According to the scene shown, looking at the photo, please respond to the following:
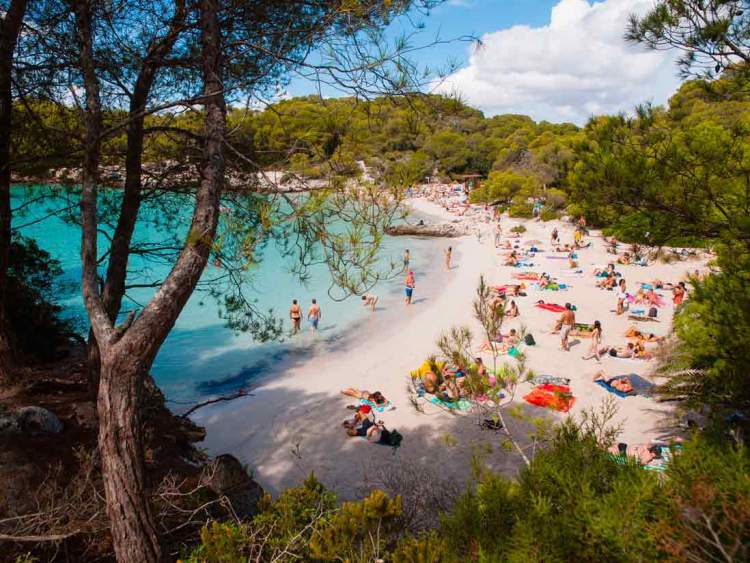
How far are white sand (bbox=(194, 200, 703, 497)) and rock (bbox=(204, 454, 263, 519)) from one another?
0.90 m

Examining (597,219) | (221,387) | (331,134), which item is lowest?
(221,387)

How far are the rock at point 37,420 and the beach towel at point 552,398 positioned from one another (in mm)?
7662

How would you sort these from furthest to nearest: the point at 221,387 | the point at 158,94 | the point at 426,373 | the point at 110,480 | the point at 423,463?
1. the point at 221,387
2. the point at 426,373
3. the point at 423,463
4. the point at 158,94
5. the point at 110,480

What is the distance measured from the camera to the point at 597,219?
207 inches

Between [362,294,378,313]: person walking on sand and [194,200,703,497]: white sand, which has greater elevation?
[362,294,378,313]: person walking on sand

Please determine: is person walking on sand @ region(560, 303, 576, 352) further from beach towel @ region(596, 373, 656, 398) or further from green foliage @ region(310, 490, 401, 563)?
green foliage @ region(310, 490, 401, 563)

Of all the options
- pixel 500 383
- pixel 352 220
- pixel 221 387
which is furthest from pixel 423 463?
pixel 221 387

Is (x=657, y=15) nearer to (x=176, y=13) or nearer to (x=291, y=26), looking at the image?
(x=291, y=26)

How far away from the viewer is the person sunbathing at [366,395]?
31.0 feet

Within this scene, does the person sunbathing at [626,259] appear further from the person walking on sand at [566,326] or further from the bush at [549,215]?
the bush at [549,215]

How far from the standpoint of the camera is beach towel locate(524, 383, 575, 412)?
Result: 347 inches

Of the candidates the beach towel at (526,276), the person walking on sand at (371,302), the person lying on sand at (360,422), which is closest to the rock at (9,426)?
the person lying on sand at (360,422)

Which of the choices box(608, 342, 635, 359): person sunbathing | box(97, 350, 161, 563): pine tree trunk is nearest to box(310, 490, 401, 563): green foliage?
box(97, 350, 161, 563): pine tree trunk

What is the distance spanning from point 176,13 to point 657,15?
4.62 metres
